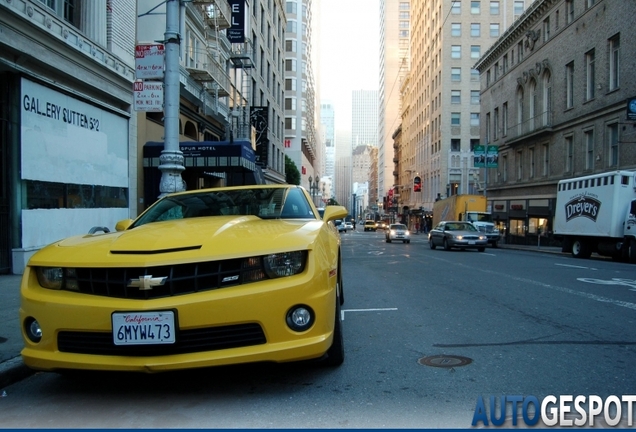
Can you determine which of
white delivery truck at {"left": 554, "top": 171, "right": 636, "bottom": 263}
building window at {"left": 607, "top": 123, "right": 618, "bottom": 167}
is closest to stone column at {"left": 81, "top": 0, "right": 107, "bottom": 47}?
white delivery truck at {"left": 554, "top": 171, "right": 636, "bottom": 263}

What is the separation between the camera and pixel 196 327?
3.47 metres

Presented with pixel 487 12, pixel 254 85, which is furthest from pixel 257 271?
pixel 487 12

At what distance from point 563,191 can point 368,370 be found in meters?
22.9

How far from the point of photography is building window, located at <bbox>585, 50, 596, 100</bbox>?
1238 inches

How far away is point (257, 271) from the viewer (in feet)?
12.0

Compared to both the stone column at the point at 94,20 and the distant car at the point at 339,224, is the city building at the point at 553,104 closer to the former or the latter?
the distant car at the point at 339,224

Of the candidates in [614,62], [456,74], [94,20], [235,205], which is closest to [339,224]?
[235,205]

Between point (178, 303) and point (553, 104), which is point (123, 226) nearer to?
point (178, 303)

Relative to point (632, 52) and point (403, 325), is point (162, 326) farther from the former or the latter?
point (632, 52)

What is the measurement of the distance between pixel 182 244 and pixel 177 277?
304 mm

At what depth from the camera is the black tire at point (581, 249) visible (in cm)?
2255

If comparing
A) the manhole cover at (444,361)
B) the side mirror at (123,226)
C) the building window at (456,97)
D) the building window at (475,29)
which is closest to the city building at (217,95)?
the side mirror at (123,226)

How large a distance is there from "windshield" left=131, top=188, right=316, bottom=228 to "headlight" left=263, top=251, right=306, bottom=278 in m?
1.57
